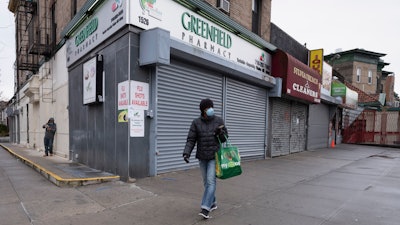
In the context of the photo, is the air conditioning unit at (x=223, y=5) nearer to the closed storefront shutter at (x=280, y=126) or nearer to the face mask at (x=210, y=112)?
the closed storefront shutter at (x=280, y=126)

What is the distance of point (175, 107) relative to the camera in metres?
7.47

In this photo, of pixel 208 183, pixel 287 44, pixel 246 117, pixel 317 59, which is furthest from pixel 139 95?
pixel 317 59

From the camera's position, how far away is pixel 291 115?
13867mm

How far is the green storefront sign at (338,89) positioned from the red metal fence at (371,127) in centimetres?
438

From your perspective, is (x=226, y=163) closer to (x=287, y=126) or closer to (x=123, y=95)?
(x=123, y=95)

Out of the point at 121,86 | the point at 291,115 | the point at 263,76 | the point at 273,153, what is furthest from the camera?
the point at 291,115

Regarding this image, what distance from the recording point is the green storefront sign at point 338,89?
1858cm

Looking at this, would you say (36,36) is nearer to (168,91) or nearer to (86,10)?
(86,10)

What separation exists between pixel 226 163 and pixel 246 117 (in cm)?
661

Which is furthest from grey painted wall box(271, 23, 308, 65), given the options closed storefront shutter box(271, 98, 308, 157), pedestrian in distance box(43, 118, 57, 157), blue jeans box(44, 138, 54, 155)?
blue jeans box(44, 138, 54, 155)

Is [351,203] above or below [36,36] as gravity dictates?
A: below

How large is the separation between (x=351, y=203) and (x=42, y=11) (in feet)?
55.9

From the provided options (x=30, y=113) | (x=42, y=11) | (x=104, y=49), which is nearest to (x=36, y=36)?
(x=42, y=11)

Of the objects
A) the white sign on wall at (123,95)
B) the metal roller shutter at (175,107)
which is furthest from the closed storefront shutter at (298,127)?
the white sign on wall at (123,95)
